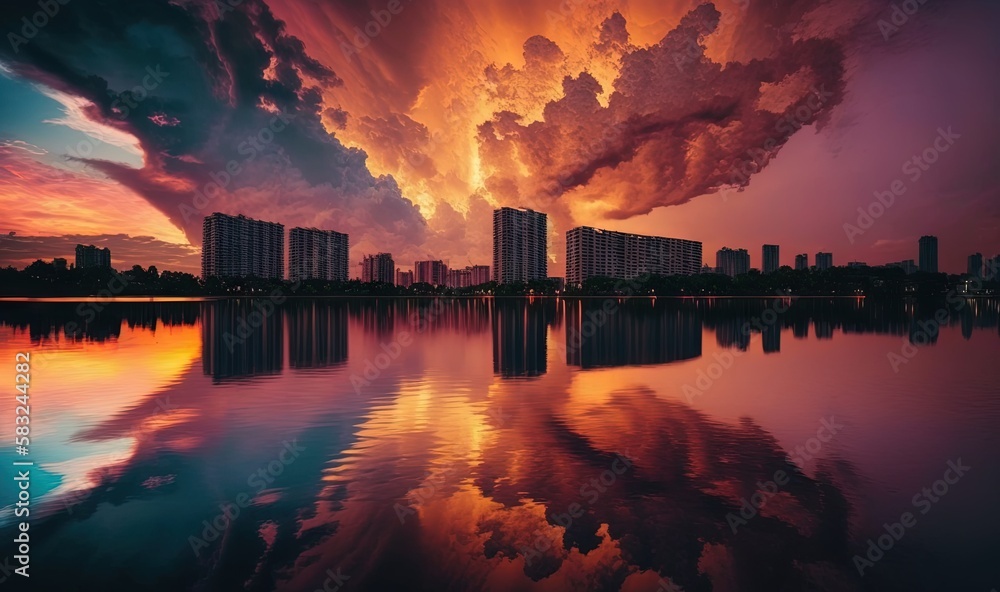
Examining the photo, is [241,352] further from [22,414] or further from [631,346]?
[631,346]

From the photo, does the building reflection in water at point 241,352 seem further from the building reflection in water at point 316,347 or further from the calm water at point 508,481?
the calm water at point 508,481

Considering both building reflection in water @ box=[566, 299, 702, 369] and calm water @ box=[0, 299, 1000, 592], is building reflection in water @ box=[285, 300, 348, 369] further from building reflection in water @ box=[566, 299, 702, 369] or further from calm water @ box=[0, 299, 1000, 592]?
building reflection in water @ box=[566, 299, 702, 369]

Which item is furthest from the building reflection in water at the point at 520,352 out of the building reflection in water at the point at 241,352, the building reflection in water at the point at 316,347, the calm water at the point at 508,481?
the building reflection in water at the point at 241,352

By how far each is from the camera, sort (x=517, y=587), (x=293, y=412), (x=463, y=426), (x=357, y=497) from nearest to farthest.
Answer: (x=517, y=587) → (x=357, y=497) → (x=463, y=426) → (x=293, y=412)

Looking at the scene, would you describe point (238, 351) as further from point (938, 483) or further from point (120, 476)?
point (938, 483)

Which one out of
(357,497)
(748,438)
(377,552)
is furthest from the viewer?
(748,438)

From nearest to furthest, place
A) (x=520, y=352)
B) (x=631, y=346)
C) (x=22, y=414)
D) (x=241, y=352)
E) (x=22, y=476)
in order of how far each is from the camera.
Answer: (x=22, y=476)
(x=22, y=414)
(x=241, y=352)
(x=520, y=352)
(x=631, y=346)

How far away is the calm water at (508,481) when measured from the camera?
10.0m

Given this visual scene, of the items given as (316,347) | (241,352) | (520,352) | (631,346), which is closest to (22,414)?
(241,352)

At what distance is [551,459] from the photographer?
1609 cm

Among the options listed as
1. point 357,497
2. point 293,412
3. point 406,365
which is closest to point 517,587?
point 357,497

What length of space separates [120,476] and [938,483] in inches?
916

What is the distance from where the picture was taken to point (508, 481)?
1427 cm

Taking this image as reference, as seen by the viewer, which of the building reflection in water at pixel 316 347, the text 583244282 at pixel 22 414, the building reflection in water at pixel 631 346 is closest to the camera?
the text 583244282 at pixel 22 414
